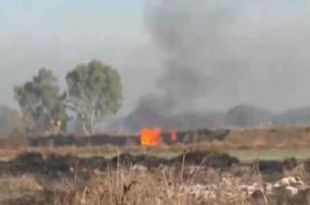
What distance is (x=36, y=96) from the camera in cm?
10631

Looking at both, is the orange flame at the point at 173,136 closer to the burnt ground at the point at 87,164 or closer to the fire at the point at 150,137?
the fire at the point at 150,137

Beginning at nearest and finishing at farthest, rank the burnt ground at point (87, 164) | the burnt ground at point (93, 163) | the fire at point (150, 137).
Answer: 1. the burnt ground at point (87, 164)
2. the burnt ground at point (93, 163)
3. the fire at point (150, 137)

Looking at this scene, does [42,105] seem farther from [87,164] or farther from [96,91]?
[87,164]

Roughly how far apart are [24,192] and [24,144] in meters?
37.0

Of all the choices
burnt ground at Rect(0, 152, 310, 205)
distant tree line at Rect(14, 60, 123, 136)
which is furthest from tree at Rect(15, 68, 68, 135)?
burnt ground at Rect(0, 152, 310, 205)

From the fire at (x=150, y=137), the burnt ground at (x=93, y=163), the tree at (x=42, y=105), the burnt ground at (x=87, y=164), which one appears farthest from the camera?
the tree at (x=42, y=105)

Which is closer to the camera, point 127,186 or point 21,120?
point 127,186

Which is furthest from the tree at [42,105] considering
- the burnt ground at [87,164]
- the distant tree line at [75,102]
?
the burnt ground at [87,164]

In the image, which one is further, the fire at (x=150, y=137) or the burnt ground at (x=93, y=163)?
the fire at (x=150, y=137)

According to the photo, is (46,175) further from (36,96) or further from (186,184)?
(36,96)

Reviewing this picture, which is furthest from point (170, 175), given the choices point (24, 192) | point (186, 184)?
point (24, 192)

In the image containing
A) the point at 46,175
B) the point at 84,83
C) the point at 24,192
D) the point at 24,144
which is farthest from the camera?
the point at 84,83

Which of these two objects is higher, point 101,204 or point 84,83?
point 84,83

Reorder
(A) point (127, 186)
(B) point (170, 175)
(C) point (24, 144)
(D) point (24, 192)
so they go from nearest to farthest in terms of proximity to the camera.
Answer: (A) point (127, 186) → (B) point (170, 175) → (D) point (24, 192) → (C) point (24, 144)
